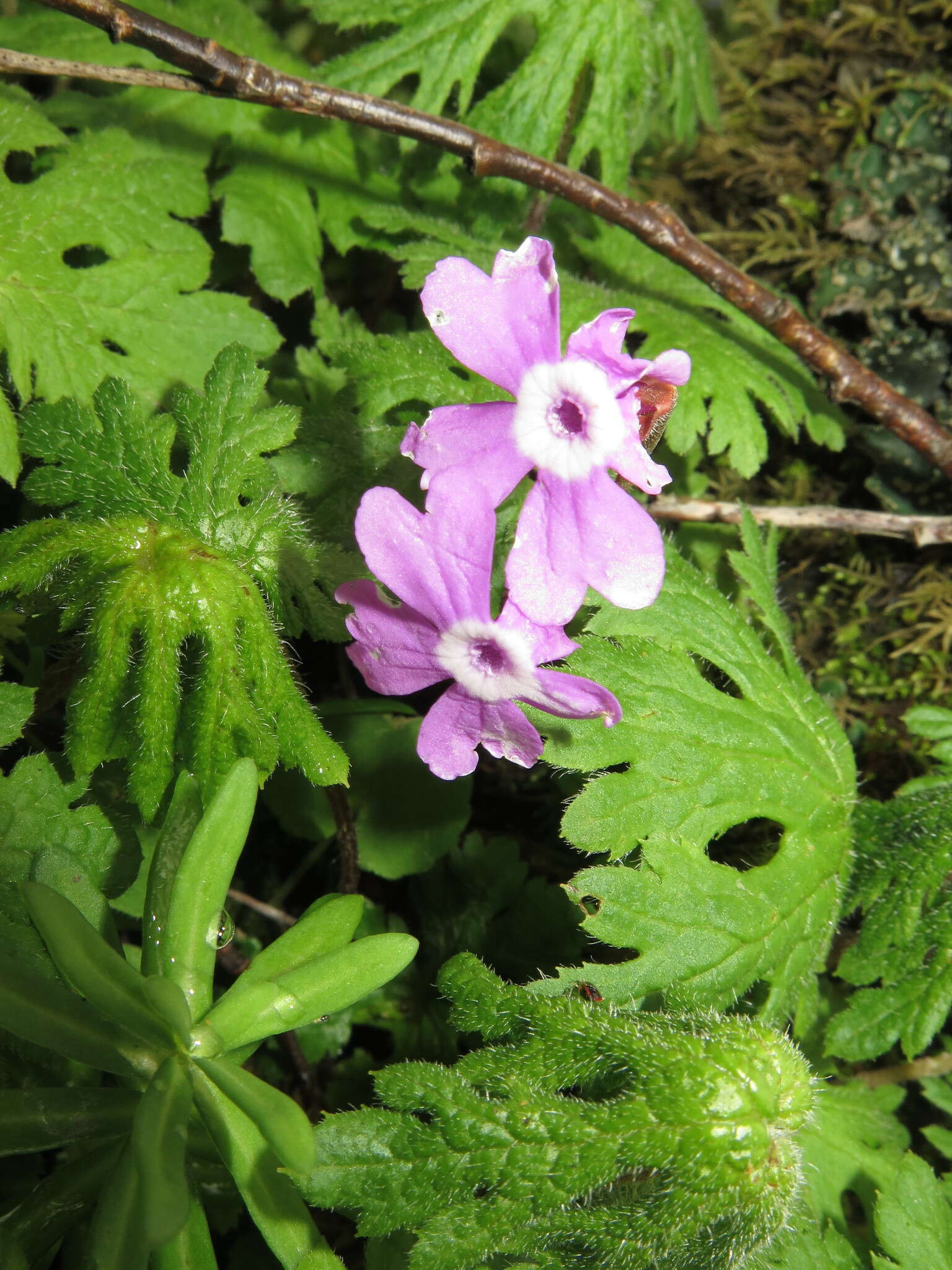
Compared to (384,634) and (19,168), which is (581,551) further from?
(19,168)

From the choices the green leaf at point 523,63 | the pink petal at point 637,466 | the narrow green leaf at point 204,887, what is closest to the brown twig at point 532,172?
the green leaf at point 523,63

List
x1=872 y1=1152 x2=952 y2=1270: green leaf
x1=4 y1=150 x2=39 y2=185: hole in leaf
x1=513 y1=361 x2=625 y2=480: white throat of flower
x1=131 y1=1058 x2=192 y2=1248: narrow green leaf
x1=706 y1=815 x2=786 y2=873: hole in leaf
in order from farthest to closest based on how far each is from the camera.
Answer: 1. x1=4 y1=150 x2=39 y2=185: hole in leaf
2. x1=706 y1=815 x2=786 y2=873: hole in leaf
3. x1=872 y1=1152 x2=952 y2=1270: green leaf
4. x1=513 y1=361 x2=625 y2=480: white throat of flower
5. x1=131 y1=1058 x2=192 y2=1248: narrow green leaf

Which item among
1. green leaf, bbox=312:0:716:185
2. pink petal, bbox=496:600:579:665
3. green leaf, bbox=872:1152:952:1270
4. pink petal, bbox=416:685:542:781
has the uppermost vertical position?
green leaf, bbox=312:0:716:185

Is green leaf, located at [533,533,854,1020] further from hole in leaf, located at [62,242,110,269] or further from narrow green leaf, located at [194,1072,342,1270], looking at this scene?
hole in leaf, located at [62,242,110,269]

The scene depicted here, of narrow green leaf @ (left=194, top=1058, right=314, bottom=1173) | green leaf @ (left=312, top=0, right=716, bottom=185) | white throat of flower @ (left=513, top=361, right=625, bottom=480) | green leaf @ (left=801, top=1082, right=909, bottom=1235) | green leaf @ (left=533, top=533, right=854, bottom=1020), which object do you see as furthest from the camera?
green leaf @ (left=312, top=0, right=716, bottom=185)

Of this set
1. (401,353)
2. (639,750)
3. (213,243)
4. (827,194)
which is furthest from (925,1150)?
(213,243)

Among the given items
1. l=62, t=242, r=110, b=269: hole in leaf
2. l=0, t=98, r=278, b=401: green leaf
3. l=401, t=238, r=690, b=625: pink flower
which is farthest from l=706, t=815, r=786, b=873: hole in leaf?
l=62, t=242, r=110, b=269: hole in leaf

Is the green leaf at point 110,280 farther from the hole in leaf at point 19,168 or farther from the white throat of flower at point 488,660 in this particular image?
the white throat of flower at point 488,660
